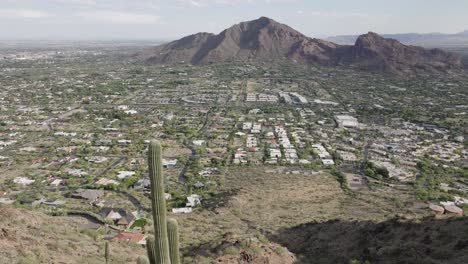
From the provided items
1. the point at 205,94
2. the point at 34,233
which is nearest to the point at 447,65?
the point at 205,94

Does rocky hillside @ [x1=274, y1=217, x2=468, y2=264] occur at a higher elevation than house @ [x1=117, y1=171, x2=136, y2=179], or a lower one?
higher

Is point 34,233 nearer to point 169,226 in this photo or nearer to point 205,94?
point 169,226

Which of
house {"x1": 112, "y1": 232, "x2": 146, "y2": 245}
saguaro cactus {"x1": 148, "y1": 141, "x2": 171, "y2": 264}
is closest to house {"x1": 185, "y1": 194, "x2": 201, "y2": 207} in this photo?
house {"x1": 112, "y1": 232, "x2": 146, "y2": 245}

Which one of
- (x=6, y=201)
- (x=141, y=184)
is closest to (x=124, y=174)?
(x=141, y=184)

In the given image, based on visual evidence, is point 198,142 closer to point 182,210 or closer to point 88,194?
point 88,194

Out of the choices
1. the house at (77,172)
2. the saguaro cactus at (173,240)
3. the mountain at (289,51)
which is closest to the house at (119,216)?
the house at (77,172)

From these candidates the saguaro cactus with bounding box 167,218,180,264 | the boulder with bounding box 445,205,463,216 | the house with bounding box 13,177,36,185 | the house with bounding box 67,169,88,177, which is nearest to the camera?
the saguaro cactus with bounding box 167,218,180,264

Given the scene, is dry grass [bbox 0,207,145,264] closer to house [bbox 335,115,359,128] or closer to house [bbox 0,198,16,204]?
house [bbox 0,198,16,204]
